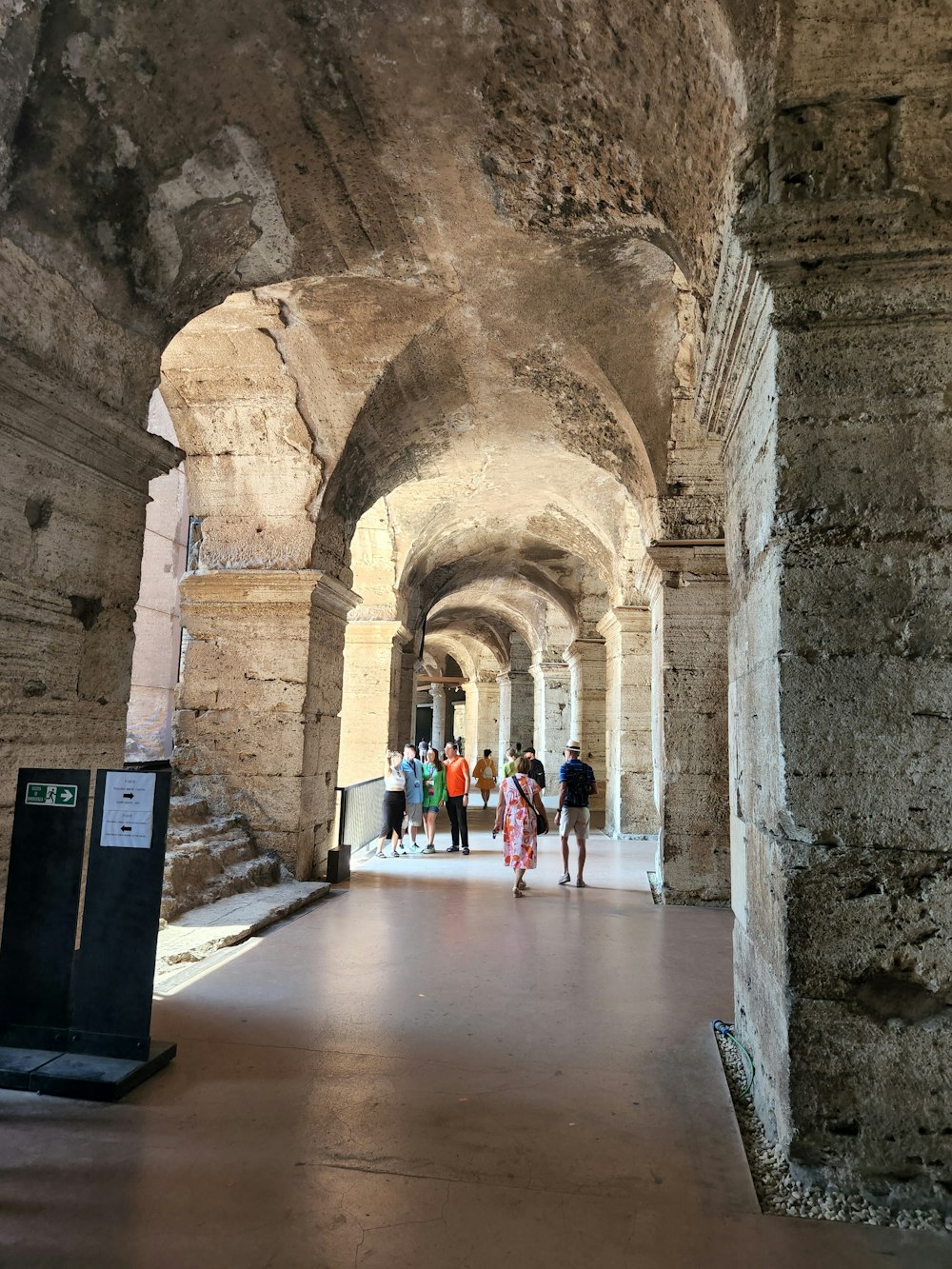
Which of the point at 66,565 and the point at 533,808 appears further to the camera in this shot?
Answer: the point at 533,808

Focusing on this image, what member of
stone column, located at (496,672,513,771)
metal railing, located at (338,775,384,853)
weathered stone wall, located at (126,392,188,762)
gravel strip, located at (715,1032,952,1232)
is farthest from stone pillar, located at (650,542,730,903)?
stone column, located at (496,672,513,771)

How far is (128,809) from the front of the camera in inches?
122

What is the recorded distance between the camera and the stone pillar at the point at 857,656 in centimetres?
232

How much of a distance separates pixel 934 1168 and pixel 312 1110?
1.92 metres

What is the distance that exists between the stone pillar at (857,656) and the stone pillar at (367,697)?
9282mm

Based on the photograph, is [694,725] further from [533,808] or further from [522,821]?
[522,821]

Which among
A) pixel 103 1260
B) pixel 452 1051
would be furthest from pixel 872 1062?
pixel 103 1260

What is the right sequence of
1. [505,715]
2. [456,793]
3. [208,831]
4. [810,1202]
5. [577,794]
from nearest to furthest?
1. [810,1202]
2. [208,831]
3. [577,794]
4. [456,793]
5. [505,715]

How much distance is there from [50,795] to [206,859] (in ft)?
9.94

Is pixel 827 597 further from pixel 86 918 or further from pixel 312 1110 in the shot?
pixel 86 918

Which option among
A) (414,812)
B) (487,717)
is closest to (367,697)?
(414,812)

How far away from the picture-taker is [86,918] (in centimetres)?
306

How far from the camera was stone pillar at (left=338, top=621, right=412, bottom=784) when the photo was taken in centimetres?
1171

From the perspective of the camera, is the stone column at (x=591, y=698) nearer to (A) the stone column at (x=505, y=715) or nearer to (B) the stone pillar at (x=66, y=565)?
(A) the stone column at (x=505, y=715)
